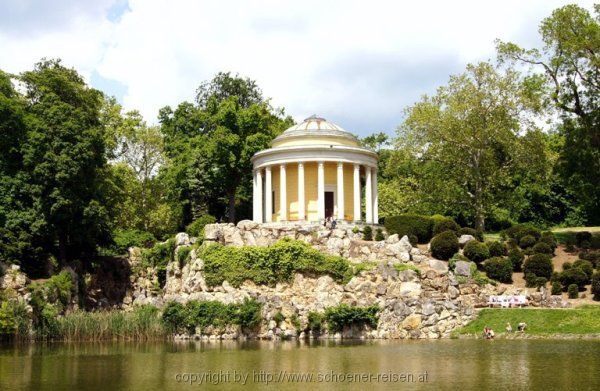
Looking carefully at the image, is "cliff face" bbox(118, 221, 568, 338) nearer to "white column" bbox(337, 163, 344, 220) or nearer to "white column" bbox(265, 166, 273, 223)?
"white column" bbox(337, 163, 344, 220)

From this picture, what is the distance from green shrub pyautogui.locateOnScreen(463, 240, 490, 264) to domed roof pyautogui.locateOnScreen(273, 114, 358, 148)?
12040 mm

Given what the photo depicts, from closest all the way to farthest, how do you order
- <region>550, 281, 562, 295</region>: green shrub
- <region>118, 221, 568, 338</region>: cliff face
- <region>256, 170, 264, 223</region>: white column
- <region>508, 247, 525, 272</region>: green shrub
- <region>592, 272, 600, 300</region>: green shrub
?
<region>118, 221, 568, 338</region>: cliff face < <region>592, 272, 600, 300</region>: green shrub < <region>550, 281, 562, 295</region>: green shrub < <region>508, 247, 525, 272</region>: green shrub < <region>256, 170, 264, 223</region>: white column

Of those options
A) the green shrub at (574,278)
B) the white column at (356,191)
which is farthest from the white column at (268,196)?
the green shrub at (574,278)

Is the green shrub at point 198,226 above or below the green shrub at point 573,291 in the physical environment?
above

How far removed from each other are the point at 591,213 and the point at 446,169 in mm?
20130

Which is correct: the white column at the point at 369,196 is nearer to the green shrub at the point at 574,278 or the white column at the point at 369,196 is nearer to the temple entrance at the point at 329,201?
the temple entrance at the point at 329,201

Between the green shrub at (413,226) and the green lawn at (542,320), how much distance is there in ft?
35.2

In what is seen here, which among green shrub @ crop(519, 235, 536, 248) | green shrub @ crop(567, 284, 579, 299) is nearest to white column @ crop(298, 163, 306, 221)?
green shrub @ crop(519, 235, 536, 248)

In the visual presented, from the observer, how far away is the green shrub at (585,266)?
42303mm

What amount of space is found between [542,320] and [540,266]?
745cm

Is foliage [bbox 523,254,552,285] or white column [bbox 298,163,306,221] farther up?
white column [bbox 298,163,306,221]

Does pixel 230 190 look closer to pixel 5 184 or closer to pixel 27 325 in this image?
pixel 5 184

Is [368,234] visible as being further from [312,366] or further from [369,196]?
[312,366]

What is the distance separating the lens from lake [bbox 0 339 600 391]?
796 inches
